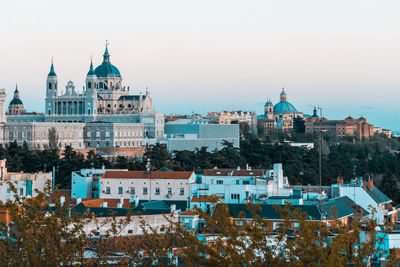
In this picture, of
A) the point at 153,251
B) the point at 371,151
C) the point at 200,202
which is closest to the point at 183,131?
the point at 371,151

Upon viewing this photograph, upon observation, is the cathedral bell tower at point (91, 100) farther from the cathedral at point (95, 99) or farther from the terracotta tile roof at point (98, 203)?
the terracotta tile roof at point (98, 203)

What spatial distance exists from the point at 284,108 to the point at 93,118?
229 ft

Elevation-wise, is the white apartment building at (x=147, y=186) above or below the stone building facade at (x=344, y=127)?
below

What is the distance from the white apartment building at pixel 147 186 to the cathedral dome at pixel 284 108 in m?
141

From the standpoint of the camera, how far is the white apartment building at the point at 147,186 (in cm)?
5300

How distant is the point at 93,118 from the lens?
436 feet

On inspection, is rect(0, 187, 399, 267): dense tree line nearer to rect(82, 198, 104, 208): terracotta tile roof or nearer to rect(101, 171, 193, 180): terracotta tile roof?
rect(82, 198, 104, 208): terracotta tile roof

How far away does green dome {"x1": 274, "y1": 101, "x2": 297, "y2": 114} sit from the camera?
194000 millimetres

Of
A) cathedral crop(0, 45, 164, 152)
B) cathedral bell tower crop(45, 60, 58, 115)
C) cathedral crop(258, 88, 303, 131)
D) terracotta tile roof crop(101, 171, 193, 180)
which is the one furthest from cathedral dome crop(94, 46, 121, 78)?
terracotta tile roof crop(101, 171, 193, 180)

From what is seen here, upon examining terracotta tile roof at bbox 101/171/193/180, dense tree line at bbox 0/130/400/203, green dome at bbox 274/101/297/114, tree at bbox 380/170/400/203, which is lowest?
tree at bbox 380/170/400/203

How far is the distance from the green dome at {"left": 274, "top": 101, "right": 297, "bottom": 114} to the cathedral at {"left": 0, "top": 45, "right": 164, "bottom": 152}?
51718 millimetres

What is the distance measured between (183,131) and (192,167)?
186 ft

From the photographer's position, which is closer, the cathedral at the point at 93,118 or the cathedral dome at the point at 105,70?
the cathedral at the point at 93,118

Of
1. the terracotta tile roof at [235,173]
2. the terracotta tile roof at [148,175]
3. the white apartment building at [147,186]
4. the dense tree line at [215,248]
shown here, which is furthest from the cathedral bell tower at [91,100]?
the dense tree line at [215,248]
